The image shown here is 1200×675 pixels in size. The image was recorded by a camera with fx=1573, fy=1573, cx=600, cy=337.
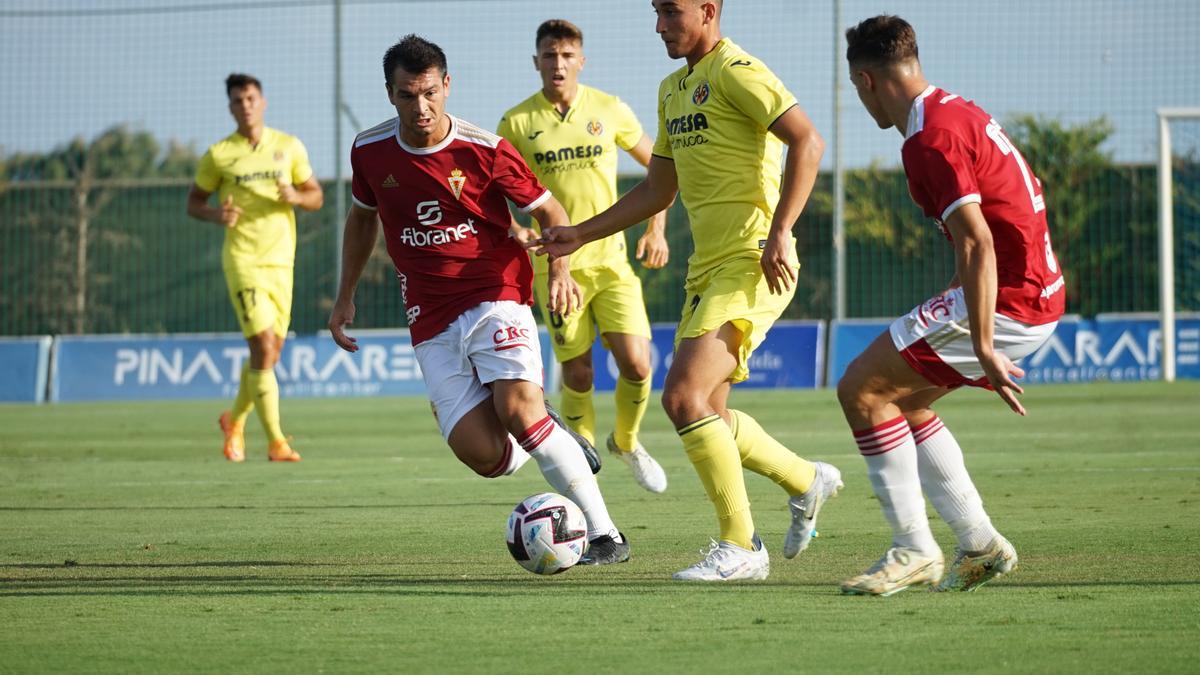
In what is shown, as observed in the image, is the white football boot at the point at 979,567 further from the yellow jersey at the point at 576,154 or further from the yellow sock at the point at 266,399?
the yellow sock at the point at 266,399

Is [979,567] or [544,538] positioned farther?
[544,538]

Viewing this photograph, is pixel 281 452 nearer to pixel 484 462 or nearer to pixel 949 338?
pixel 484 462

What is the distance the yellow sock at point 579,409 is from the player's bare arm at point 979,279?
513 cm

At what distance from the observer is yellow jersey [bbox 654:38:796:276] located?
253 inches

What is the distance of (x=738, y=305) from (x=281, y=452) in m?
6.78

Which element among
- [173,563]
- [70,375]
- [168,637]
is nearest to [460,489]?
[173,563]

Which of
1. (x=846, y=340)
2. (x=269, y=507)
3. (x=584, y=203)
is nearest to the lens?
(x=269, y=507)

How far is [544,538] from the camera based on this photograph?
598 centimetres

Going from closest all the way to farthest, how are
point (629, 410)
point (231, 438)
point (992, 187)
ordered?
point (992, 187), point (629, 410), point (231, 438)

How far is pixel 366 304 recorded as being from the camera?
24562mm

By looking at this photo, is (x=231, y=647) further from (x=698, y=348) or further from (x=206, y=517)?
(x=206, y=517)

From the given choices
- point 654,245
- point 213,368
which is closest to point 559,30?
point 654,245

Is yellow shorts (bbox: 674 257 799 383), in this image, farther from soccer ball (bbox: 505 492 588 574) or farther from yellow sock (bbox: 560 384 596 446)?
yellow sock (bbox: 560 384 596 446)

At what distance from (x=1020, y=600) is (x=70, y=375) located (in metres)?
19.0
